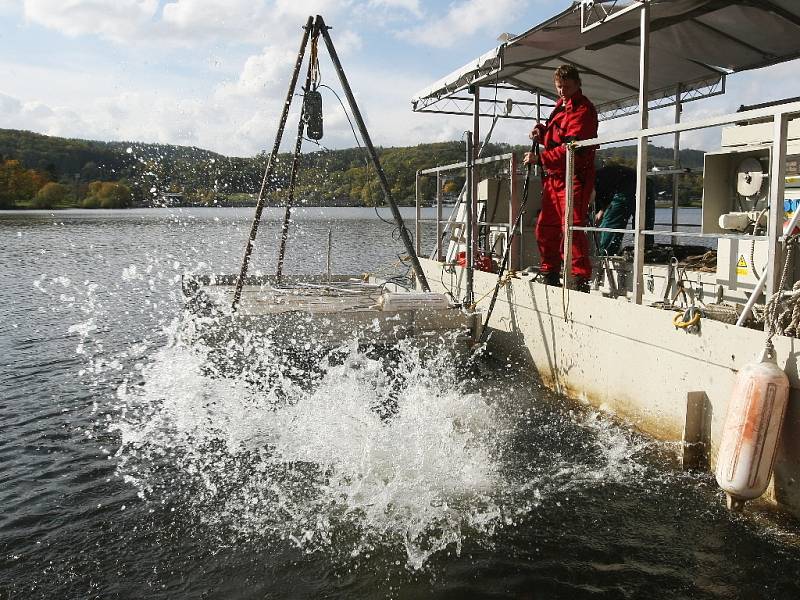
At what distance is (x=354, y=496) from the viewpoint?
5652 millimetres

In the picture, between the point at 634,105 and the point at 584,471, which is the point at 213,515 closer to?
the point at 584,471

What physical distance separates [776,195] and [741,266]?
90.2 inches

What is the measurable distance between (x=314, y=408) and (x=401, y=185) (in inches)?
247

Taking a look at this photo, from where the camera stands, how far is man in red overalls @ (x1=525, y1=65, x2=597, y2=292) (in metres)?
8.23

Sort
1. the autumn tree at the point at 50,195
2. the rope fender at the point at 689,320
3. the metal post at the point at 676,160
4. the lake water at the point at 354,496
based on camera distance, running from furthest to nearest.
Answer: the autumn tree at the point at 50,195
the metal post at the point at 676,160
the rope fender at the point at 689,320
the lake water at the point at 354,496

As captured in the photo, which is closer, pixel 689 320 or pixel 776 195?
pixel 776 195

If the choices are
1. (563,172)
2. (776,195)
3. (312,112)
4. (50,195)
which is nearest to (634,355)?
(776,195)

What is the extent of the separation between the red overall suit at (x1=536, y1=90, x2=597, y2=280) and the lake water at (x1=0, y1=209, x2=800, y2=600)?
172cm

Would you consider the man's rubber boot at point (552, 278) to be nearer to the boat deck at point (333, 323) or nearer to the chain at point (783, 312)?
the boat deck at point (333, 323)

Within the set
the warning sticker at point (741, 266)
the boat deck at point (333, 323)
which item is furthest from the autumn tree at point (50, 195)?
the warning sticker at point (741, 266)

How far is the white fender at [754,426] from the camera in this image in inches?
185

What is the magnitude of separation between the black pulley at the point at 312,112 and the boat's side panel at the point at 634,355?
3.53 metres

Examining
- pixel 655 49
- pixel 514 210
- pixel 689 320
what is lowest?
pixel 689 320

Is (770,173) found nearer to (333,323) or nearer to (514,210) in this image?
(514,210)
